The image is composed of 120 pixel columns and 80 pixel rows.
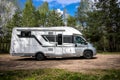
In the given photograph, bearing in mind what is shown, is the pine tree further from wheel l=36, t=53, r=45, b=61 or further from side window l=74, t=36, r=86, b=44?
wheel l=36, t=53, r=45, b=61

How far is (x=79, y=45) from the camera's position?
2197 centimetres

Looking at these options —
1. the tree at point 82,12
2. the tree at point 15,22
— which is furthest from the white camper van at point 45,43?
the tree at point 82,12

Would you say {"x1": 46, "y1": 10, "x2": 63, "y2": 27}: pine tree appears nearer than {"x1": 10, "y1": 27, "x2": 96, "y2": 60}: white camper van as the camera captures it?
No

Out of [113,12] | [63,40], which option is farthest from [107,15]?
[63,40]

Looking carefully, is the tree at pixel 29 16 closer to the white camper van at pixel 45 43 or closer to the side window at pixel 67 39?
the white camper van at pixel 45 43

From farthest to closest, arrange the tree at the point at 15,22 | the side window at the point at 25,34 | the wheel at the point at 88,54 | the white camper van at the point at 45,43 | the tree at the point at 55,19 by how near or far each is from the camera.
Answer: the tree at the point at 55,19 < the tree at the point at 15,22 < the wheel at the point at 88,54 < the side window at the point at 25,34 < the white camper van at the point at 45,43

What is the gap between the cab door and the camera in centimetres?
2192

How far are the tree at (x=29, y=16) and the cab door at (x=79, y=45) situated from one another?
2517cm

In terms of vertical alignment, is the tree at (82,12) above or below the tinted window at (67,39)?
above

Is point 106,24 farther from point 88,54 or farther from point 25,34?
point 25,34

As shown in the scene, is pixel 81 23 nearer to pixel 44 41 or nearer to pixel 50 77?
pixel 44 41

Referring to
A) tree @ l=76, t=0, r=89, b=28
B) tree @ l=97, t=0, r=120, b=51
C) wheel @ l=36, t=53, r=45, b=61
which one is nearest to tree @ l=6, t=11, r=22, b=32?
tree @ l=76, t=0, r=89, b=28

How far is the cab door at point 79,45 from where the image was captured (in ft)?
71.9

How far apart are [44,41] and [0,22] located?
1042 inches
